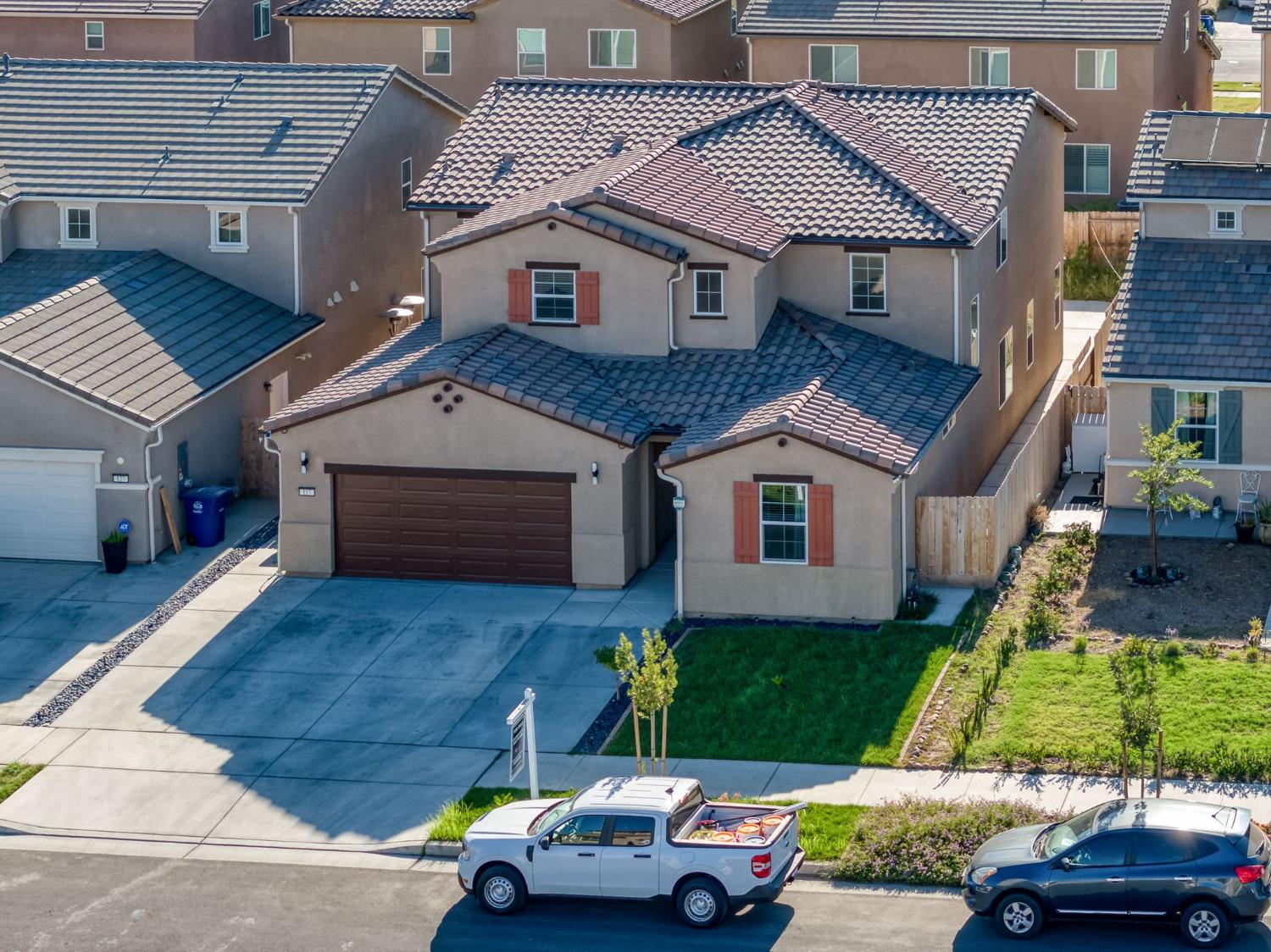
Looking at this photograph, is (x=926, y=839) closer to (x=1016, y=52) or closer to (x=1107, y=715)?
(x=1107, y=715)

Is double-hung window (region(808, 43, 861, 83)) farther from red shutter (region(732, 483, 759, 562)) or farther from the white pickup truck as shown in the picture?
the white pickup truck

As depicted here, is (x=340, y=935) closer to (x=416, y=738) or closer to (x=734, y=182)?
(x=416, y=738)

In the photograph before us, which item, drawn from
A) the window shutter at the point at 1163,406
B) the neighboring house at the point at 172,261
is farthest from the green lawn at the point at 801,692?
the neighboring house at the point at 172,261

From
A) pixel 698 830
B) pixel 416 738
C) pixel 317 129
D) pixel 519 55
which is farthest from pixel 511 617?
pixel 519 55

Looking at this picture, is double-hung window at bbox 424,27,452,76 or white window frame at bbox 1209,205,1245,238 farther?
double-hung window at bbox 424,27,452,76

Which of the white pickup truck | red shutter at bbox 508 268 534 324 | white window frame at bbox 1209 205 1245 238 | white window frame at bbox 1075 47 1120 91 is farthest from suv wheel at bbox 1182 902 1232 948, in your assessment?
white window frame at bbox 1075 47 1120 91

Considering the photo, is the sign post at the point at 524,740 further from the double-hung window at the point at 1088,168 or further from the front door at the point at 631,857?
the double-hung window at the point at 1088,168

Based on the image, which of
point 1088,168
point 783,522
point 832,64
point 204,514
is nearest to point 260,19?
point 832,64
